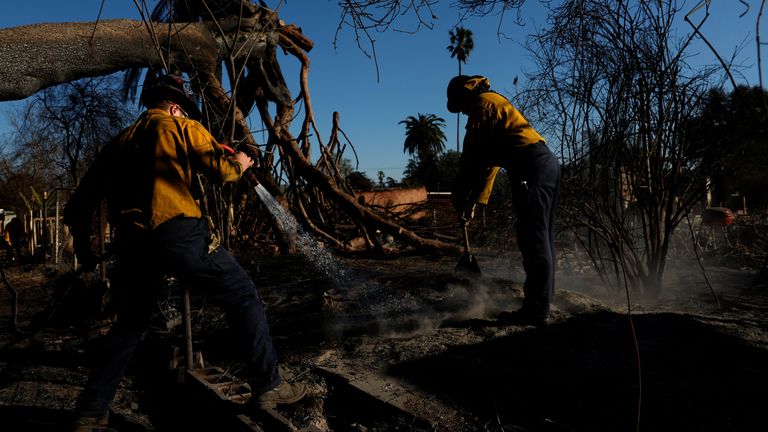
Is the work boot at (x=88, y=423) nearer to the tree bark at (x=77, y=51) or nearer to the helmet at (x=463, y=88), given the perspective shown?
the helmet at (x=463, y=88)

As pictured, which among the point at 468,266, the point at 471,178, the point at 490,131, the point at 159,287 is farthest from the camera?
the point at 468,266

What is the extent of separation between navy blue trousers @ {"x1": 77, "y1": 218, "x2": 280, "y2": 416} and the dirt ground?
29cm

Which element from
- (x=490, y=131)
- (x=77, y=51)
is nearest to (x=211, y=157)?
(x=490, y=131)

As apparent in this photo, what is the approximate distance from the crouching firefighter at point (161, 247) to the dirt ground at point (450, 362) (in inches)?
11.6

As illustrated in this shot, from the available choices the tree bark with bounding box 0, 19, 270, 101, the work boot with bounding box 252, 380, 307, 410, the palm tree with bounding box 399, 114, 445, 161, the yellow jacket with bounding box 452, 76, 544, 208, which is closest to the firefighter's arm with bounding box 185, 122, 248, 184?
the work boot with bounding box 252, 380, 307, 410

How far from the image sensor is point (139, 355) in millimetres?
3488

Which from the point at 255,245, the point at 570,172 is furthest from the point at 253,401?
the point at 255,245

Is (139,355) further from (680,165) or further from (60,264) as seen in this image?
(60,264)

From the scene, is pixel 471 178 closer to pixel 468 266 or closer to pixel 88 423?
pixel 468 266

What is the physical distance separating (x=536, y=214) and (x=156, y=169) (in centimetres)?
218

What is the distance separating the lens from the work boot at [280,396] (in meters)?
2.22

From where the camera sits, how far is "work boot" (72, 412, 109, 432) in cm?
224

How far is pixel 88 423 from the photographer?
7.39 ft

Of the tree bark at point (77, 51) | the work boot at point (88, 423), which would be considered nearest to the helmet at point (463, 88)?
the tree bark at point (77, 51)
